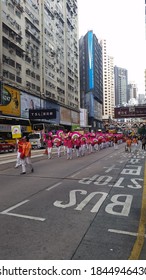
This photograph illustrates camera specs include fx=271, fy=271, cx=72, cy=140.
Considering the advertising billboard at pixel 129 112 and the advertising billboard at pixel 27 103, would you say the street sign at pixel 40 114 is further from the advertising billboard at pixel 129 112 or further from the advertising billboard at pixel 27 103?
the advertising billboard at pixel 129 112

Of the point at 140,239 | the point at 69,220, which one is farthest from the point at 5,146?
the point at 140,239

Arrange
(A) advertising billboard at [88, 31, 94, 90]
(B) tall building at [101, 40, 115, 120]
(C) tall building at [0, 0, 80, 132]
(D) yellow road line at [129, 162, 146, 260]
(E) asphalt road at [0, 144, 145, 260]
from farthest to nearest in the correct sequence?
1. (B) tall building at [101, 40, 115, 120]
2. (A) advertising billboard at [88, 31, 94, 90]
3. (C) tall building at [0, 0, 80, 132]
4. (E) asphalt road at [0, 144, 145, 260]
5. (D) yellow road line at [129, 162, 146, 260]

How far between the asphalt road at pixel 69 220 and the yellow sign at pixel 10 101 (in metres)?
32.5

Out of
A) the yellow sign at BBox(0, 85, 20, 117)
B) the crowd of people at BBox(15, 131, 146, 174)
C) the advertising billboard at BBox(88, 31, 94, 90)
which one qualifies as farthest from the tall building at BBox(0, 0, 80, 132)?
the advertising billboard at BBox(88, 31, 94, 90)

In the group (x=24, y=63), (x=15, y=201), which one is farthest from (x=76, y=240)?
(x=24, y=63)

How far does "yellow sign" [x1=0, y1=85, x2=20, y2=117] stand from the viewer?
4044 cm

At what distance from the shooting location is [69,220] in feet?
18.4

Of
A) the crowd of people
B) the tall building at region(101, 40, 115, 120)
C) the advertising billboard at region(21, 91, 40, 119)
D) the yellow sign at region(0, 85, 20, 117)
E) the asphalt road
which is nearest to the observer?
the asphalt road

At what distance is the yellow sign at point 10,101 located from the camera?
40.4m

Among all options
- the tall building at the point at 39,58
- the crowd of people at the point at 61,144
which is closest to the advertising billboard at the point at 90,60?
the tall building at the point at 39,58

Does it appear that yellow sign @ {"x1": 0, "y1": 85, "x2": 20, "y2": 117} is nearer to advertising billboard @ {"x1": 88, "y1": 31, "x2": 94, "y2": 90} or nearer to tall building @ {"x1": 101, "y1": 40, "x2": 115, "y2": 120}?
advertising billboard @ {"x1": 88, "y1": 31, "x2": 94, "y2": 90}

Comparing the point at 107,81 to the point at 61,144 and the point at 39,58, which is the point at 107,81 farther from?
the point at 61,144

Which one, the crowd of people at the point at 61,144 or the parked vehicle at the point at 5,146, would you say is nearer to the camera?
the crowd of people at the point at 61,144
